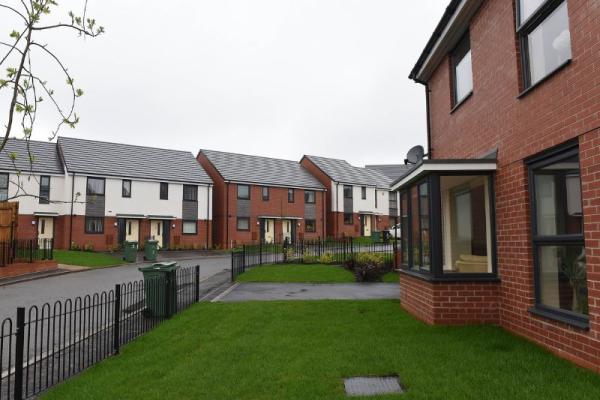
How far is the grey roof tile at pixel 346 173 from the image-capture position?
153 ft

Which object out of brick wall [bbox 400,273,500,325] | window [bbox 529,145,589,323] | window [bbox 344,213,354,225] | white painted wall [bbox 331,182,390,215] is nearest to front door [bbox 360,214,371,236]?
white painted wall [bbox 331,182,390,215]

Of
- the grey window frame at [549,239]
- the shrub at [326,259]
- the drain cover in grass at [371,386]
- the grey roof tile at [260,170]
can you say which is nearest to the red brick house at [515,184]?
the grey window frame at [549,239]

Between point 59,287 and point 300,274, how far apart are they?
8.33 m

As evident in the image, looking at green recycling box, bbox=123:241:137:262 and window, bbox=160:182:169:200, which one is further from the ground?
window, bbox=160:182:169:200

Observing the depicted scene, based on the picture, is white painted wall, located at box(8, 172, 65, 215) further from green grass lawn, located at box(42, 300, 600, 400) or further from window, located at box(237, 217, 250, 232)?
green grass lawn, located at box(42, 300, 600, 400)

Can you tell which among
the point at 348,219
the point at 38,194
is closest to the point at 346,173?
the point at 348,219

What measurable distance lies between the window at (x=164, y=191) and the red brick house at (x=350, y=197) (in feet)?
54.0

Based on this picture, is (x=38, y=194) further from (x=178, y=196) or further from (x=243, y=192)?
(x=243, y=192)

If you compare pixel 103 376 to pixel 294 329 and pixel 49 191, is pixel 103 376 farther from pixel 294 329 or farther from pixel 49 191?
pixel 49 191

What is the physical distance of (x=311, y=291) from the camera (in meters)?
13.0

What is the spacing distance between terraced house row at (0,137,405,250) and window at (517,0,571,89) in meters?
28.1

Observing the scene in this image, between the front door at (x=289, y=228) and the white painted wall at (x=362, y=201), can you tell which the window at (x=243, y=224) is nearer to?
the front door at (x=289, y=228)

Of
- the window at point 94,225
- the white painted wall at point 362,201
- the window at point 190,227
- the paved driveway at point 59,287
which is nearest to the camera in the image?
the paved driveway at point 59,287

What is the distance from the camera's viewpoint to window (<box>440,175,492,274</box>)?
7715mm
